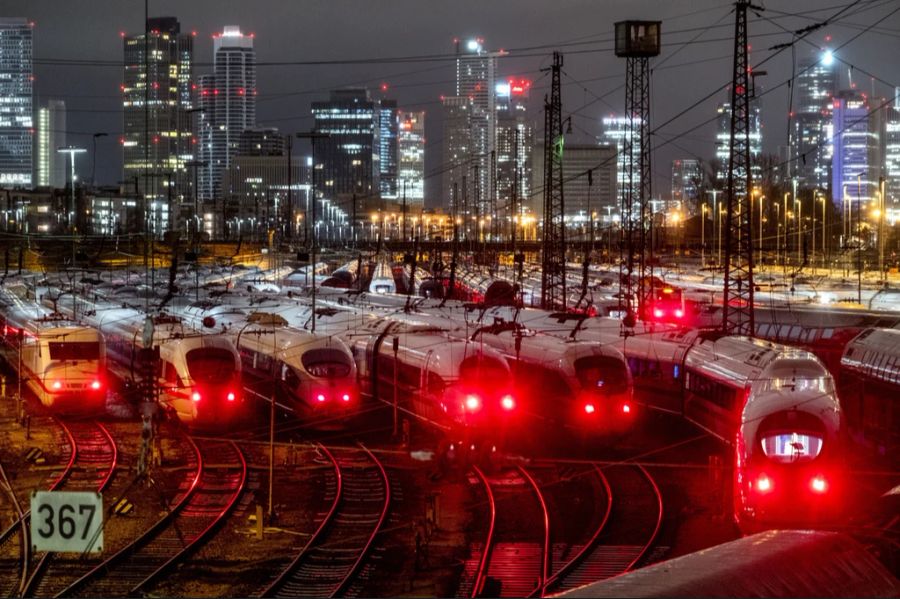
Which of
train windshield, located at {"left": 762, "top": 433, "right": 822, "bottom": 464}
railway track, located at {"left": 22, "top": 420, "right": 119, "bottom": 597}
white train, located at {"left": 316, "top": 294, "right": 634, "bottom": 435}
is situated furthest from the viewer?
white train, located at {"left": 316, "top": 294, "right": 634, "bottom": 435}

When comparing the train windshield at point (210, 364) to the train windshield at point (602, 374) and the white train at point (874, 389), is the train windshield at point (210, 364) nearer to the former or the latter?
the train windshield at point (602, 374)

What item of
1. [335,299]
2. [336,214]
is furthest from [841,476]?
[336,214]

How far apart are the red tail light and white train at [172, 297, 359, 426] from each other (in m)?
11.4

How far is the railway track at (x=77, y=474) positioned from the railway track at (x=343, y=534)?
2828mm

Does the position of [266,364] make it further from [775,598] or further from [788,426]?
[775,598]

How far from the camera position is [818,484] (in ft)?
56.0

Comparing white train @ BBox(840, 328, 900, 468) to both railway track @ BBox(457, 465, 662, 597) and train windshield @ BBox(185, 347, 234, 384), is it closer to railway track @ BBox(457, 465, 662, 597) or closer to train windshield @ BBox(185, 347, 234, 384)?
railway track @ BBox(457, 465, 662, 597)

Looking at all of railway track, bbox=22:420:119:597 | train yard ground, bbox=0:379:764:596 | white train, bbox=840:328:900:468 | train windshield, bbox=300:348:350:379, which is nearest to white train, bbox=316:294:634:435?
train yard ground, bbox=0:379:764:596

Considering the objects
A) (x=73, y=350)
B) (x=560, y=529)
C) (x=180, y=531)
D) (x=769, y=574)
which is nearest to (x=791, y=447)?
(x=560, y=529)

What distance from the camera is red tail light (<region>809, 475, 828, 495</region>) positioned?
17031 mm

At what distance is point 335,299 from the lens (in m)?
43.1

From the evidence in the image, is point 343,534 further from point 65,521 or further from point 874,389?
point 874,389

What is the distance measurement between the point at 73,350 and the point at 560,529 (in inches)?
572

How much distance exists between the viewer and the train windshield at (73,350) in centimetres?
2778
